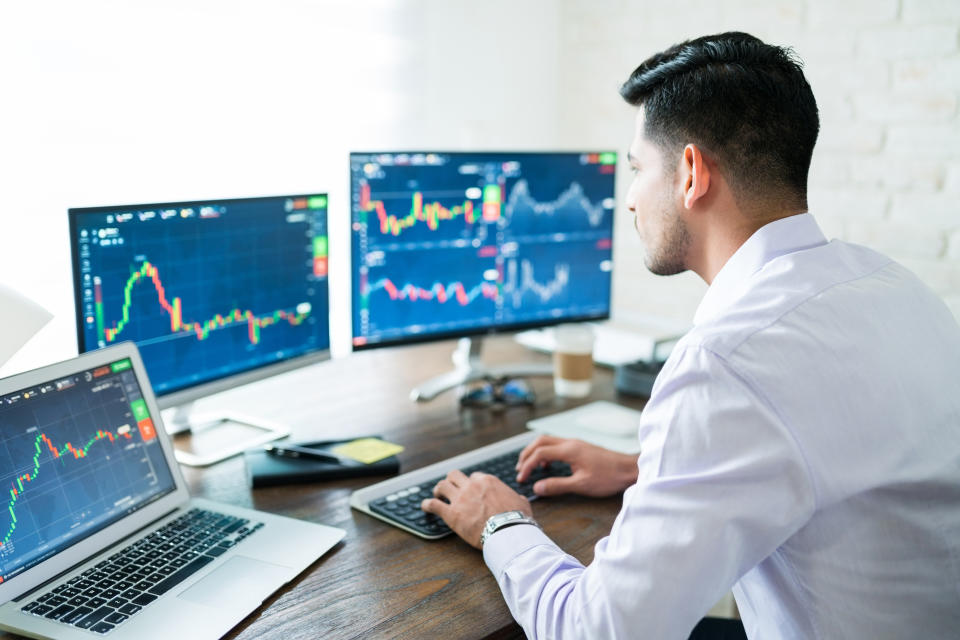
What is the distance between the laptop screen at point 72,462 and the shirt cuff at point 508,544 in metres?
0.46

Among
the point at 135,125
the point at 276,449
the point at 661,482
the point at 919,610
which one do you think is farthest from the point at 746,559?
the point at 135,125

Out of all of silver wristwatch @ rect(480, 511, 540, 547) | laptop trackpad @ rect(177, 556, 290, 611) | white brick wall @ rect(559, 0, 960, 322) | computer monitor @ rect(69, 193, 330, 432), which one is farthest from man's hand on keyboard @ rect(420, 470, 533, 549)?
white brick wall @ rect(559, 0, 960, 322)

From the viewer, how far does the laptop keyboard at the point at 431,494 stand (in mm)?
1185

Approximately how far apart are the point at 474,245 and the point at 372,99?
0.77m

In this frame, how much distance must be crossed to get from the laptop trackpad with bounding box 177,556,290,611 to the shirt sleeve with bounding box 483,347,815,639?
0.36 metres

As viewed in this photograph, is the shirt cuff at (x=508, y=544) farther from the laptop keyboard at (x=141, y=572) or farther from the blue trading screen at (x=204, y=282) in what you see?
the blue trading screen at (x=204, y=282)

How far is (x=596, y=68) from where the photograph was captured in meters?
2.73

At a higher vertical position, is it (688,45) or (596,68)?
(596,68)

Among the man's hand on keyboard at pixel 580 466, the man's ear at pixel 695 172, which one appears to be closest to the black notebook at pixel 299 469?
the man's hand on keyboard at pixel 580 466

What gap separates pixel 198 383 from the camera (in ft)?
4.68

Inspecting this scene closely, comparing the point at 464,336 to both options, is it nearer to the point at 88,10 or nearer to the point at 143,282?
the point at 143,282

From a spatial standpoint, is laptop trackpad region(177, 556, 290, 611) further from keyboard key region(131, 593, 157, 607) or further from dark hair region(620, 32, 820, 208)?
dark hair region(620, 32, 820, 208)

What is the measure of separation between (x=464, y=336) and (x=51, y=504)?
0.95 meters

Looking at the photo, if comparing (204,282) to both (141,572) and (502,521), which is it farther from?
(502,521)
